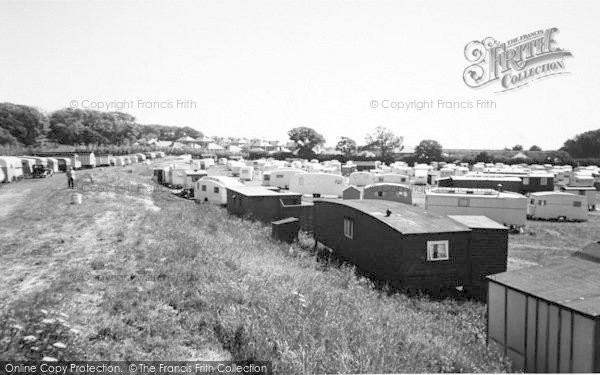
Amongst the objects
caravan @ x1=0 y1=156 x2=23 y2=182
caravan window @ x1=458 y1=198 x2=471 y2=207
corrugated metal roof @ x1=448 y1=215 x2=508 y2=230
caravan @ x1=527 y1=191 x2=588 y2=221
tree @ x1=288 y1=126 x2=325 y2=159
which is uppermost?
tree @ x1=288 y1=126 x2=325 y2=159

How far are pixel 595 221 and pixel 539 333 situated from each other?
42853mm

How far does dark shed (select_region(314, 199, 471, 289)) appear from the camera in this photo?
18.1m

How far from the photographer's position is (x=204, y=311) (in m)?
9.70

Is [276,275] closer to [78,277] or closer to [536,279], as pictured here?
[78,277]

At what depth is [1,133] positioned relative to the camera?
80.5 m

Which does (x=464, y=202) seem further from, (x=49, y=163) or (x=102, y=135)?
(x=102, y=135)

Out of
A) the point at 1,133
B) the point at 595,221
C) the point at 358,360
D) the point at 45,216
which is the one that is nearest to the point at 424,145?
the point at 595,221

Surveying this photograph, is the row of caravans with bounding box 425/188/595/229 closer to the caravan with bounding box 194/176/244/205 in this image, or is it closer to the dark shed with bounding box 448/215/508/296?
the dark shed with bounding box 448/215/508/296

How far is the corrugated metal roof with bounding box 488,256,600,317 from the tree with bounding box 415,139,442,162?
10418cm

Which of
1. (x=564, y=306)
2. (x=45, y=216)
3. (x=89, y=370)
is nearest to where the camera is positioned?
(x=89, y=370)

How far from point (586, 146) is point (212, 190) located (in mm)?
131257

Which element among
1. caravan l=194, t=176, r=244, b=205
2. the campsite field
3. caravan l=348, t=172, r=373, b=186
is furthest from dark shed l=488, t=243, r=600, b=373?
caravan l=348, t=172, r=373, b=186

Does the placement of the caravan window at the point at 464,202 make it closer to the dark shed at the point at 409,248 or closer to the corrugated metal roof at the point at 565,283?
the dark shed at the point at 409,248

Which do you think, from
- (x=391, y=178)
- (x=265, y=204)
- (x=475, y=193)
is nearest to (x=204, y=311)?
(x=265, y=204)
